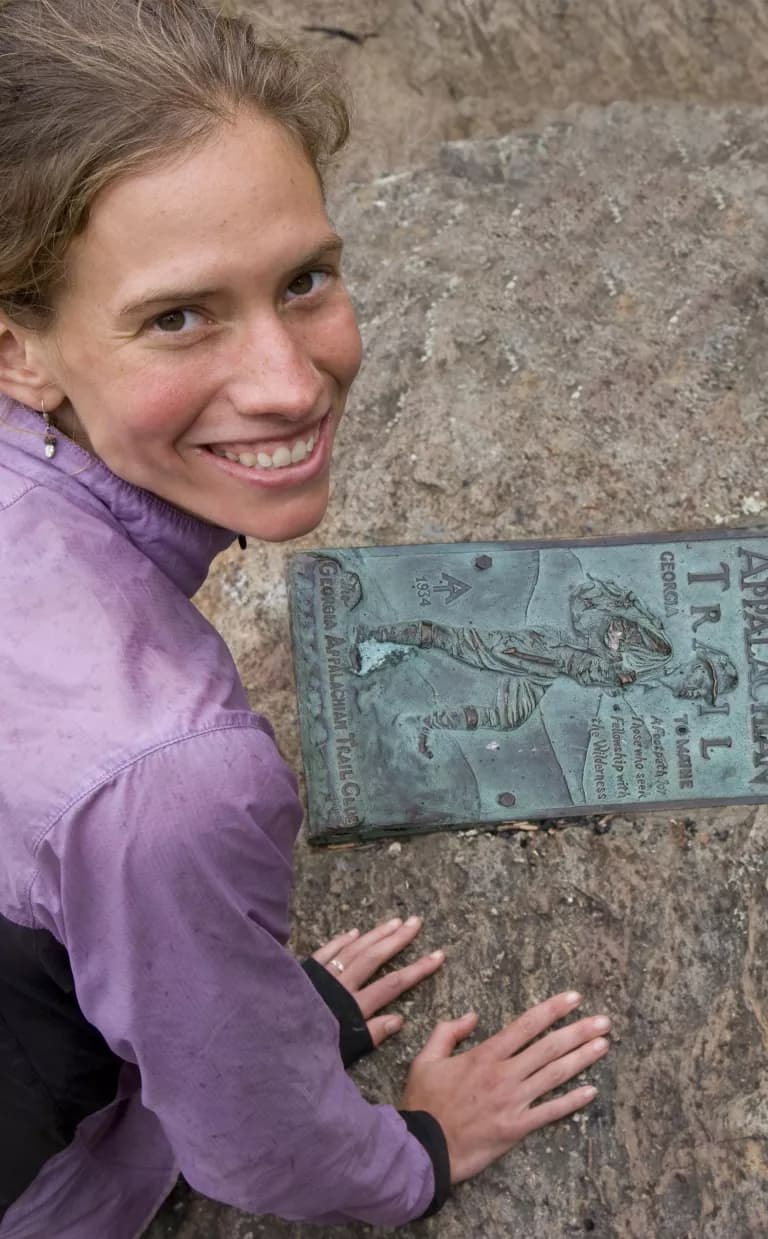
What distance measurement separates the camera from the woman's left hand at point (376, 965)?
2145mm

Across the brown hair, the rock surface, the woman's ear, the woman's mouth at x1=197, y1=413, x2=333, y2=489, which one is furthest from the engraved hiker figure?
the brown hair

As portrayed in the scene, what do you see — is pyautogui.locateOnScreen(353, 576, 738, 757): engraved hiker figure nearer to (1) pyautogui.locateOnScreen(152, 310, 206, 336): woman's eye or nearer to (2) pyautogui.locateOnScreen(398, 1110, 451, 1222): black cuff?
(2) pyautogui.locateOnScreen(398, 1110, 451, 1222): black cuff

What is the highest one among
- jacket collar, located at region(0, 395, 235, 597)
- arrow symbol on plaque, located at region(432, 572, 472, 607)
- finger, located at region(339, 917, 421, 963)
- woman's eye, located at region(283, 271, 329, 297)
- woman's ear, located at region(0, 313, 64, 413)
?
woman's eye, located at region(283, 271, 329, 297)

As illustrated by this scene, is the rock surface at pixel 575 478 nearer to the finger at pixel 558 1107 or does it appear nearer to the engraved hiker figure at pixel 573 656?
the finger at pixel 558 1107

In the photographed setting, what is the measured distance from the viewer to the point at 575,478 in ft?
8.45

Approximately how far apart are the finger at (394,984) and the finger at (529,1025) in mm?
168

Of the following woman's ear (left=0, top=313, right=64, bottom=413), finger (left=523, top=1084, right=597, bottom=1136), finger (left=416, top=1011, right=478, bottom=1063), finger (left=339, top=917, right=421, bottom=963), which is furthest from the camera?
finger (left=339, top=917, right=421, bottom=963)

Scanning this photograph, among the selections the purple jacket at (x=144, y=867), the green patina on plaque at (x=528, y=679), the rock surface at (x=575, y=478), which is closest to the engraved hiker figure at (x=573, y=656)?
the green patina on plaque at (x=528, y=679)

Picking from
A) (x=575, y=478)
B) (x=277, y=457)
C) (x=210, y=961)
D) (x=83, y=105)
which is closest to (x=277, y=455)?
(x=277, y=457)

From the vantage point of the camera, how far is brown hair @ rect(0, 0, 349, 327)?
1.23m

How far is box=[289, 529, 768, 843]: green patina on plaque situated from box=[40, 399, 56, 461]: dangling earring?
1019 millimetres

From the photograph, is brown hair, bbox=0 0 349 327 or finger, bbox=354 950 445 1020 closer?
brown hair, bbox=0 0 349 327

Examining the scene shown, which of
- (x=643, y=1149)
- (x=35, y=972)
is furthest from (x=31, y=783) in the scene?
(x=643, y=1149)

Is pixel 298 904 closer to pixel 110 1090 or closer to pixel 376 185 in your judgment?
pixel 110 1090
